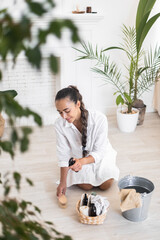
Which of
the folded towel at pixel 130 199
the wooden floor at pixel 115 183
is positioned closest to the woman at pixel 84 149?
the wooden floor at pixel 115 183

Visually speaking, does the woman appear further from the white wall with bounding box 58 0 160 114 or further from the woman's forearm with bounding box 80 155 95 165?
the white wall with bounding box 58 0 160 114

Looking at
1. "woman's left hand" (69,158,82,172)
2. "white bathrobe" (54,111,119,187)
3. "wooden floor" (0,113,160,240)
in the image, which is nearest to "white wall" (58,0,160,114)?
"wooden floor" (0,113,160,240)

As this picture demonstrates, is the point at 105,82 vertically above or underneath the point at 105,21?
underneath

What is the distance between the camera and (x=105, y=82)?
389cm

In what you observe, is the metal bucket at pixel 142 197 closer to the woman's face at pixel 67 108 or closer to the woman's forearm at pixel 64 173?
the woman's forearm at pixel 64 173

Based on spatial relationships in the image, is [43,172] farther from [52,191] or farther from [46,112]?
[46,112]

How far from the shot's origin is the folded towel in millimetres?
2150

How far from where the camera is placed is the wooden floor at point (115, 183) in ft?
7.31

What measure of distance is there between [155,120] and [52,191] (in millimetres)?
1774

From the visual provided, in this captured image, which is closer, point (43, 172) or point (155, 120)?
point (43, 172)

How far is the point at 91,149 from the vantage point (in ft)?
8.47

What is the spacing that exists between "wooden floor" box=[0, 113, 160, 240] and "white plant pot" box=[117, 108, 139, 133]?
0.21ft

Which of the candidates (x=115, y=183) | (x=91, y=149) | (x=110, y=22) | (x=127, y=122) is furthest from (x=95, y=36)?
(x=115, y=183)

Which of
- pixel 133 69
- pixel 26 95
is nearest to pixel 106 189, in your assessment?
pixel 133 69
